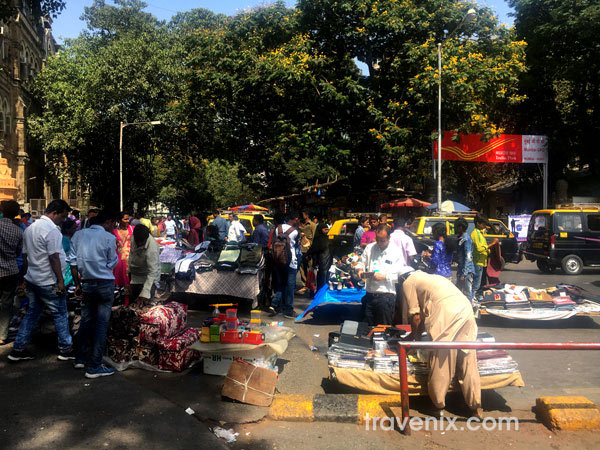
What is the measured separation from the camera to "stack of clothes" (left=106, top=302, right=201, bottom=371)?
237 inches

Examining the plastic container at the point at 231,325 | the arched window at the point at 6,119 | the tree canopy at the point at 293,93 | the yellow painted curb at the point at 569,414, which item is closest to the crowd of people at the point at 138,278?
the yellow painted curb at the point at 569,414

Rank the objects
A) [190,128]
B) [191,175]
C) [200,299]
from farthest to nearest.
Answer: [191,175], [190,128], [200,299]

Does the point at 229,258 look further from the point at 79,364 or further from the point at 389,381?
the point at 389,381

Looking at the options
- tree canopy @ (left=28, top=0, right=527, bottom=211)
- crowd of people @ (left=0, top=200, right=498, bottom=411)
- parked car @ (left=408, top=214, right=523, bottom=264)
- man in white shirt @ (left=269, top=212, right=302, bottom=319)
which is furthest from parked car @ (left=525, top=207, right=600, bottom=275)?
man in white shirt @ (left=269, top=212, right=302, bottom=319)

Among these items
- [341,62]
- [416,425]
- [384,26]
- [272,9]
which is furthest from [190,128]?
[416,425]

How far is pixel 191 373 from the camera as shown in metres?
5.97

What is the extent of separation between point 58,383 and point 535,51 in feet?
88.9

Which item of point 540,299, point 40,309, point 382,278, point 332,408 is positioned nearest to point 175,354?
point 40,309

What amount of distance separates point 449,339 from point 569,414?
1212 millimetres

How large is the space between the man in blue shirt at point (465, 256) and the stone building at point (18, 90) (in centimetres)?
2682

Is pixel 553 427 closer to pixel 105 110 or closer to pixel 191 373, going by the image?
pixel 191 373

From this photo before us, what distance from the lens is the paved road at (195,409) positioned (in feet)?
14.1

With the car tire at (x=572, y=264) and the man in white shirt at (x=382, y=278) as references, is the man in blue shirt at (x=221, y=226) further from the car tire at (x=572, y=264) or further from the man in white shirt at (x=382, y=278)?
the car tire at (x=572, y=264)

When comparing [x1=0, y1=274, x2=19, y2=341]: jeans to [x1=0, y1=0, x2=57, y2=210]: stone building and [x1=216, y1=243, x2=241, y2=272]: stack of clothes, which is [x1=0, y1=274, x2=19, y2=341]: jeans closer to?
[x1=216, y1=243, x2=241, y2=272]: stack of clothes
